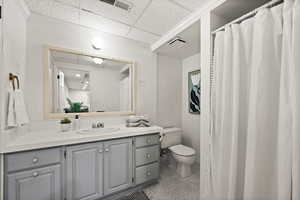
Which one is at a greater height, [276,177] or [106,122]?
[106,122]

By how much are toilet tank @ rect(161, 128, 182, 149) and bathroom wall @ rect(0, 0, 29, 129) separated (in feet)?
6.43

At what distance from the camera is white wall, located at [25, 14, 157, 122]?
1.47 meters

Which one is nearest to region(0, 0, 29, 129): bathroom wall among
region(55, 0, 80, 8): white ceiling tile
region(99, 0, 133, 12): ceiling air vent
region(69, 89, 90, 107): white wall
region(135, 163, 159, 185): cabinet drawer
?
region(55, 0, 80, 8): white ceiling tile

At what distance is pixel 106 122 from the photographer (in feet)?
6.25

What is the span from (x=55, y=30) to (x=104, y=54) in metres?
0.66

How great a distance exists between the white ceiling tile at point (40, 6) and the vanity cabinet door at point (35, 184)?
1.77 metres

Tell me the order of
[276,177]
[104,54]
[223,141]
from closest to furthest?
1. [276,177]
2. [223,141]
3. [104,54]

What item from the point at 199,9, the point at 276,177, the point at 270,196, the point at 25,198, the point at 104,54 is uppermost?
the point at 199,9

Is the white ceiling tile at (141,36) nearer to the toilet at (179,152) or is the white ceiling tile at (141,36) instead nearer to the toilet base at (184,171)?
the toilet at (179,152)

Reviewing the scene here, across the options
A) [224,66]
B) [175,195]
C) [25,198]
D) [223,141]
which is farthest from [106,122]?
[224,66]

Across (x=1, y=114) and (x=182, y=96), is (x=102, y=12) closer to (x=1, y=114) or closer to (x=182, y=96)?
(x=1, y=114)

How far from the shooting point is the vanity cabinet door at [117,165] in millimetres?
1377

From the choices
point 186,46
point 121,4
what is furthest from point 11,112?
point 186,46

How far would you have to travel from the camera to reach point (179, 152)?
6.28ft
